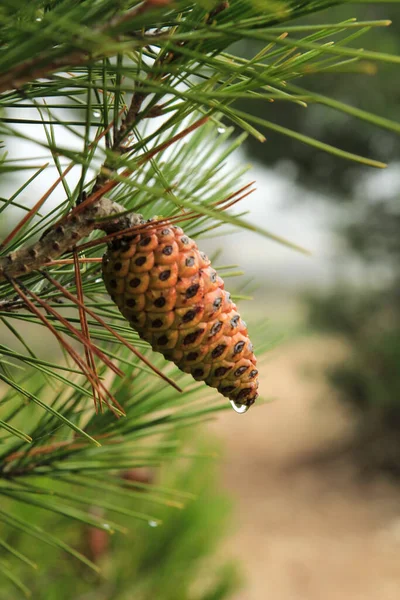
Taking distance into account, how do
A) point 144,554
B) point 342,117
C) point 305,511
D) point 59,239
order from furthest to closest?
point 342,117
point 305,511
point 144,554
point 59,239

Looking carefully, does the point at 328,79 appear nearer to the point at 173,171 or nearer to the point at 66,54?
the point at 173,171

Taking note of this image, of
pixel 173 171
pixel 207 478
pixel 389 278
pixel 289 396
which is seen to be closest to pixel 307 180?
pixel 389 278

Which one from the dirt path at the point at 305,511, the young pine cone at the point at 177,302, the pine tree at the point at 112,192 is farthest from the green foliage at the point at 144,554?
the dirt path at the point at 305,511

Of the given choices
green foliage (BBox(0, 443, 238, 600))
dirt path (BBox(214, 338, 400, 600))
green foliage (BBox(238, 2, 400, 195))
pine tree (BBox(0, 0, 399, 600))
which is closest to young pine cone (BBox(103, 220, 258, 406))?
pine tree (BBox(0, 0, 399, 600))

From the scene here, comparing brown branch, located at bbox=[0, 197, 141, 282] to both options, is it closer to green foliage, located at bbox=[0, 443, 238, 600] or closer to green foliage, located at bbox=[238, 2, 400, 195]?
green foliage, located at bbox=[0, 443, 238, 600]

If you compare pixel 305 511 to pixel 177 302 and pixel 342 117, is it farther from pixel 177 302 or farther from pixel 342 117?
pixel 177 302

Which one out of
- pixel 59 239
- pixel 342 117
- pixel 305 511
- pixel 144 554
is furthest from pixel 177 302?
pixel 342 117
